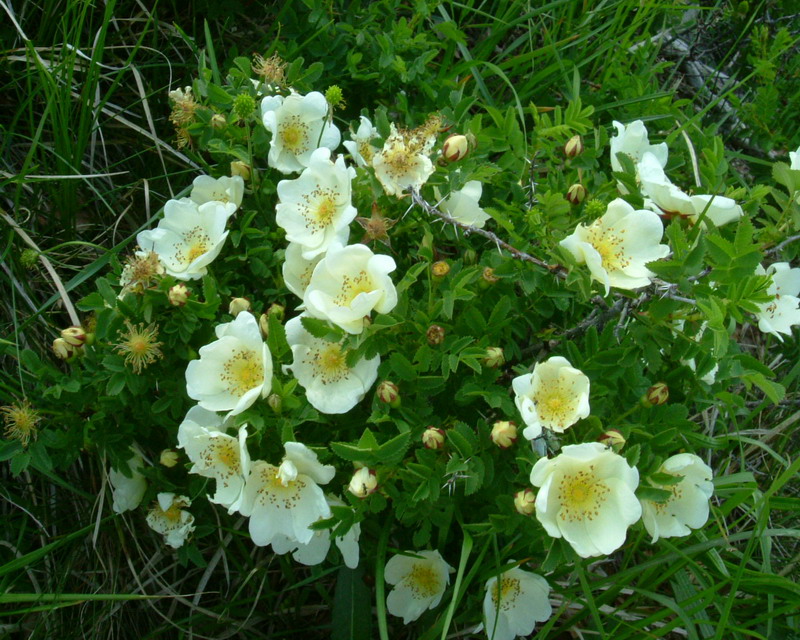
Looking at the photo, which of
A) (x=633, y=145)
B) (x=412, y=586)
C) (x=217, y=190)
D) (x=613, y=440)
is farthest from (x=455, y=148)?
(x=412, y=586)

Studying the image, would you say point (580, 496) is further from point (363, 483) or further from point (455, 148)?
point (455, 148)

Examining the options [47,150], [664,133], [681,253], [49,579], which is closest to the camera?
[681,253]

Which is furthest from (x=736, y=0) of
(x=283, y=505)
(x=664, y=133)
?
(x=283, y=505)

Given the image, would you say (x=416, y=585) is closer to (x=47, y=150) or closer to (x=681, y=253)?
(x=681, y=253)

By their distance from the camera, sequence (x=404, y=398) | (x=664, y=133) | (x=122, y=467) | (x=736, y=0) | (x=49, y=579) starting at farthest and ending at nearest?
(x=736, y=0) → (x=664, y=133) → (x=49, y=579) → (x=122, y=467) → (x=404, y=398)

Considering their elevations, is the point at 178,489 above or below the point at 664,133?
below
